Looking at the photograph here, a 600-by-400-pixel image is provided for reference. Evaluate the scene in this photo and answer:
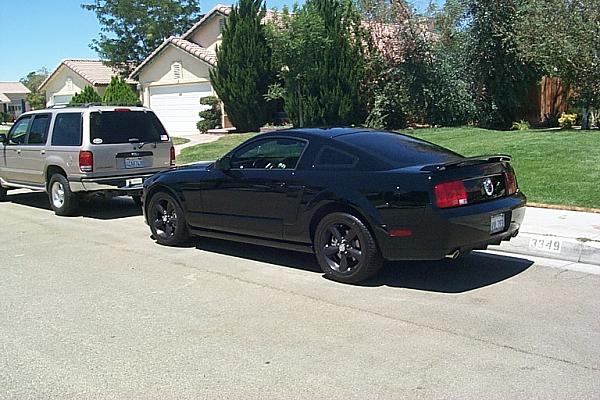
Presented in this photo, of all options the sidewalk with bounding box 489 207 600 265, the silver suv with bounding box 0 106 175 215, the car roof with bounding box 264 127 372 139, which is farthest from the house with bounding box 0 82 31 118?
the sidewalk with bounding box 489 207 600 265

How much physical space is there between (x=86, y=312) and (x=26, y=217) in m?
6.32

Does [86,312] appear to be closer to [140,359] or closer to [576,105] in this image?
[140,359]

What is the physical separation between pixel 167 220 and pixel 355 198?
3210 millimetres

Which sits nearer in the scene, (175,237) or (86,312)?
(86,312)

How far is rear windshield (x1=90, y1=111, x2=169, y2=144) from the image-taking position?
1107 centimetres

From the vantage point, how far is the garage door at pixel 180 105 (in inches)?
1217

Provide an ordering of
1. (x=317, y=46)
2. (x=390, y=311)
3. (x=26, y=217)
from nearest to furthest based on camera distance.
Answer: (x=390, y=311) < (x=26, y=217) < (x=317, y=46)

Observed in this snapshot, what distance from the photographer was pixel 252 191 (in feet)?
25.0

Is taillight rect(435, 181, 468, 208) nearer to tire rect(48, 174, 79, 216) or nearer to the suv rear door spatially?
the suv rear door

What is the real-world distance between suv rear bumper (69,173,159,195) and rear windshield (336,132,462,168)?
5.03m

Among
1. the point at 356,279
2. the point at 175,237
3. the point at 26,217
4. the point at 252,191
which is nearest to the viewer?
the point at 356,279

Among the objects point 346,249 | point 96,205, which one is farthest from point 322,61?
point 346,249

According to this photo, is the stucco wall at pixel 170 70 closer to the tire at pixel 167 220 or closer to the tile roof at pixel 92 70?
the tile roof at pixel 92 70

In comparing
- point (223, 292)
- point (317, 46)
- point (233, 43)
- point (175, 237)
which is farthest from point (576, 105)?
point (223, 292)
